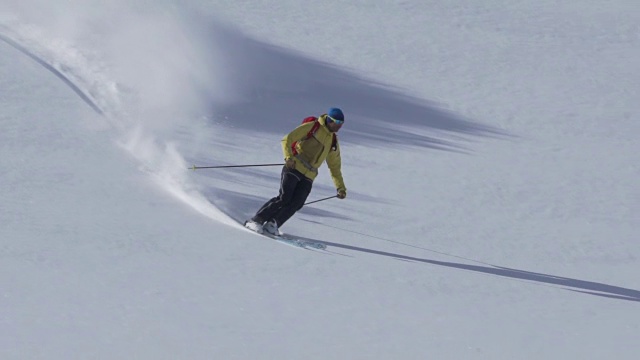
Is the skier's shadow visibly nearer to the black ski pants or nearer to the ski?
the ski

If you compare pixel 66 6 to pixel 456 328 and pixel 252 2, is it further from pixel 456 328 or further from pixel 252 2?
pixel 456 328

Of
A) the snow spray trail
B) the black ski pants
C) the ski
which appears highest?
the snow spray trail

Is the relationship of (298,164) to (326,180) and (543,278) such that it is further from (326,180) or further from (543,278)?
(543,278)

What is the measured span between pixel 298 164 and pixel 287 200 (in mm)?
335

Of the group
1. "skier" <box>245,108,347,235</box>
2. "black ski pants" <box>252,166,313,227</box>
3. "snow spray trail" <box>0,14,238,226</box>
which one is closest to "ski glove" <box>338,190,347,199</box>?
"skier" <box>245,108,347,235</box>

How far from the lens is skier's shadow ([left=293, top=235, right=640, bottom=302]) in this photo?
29.9ft

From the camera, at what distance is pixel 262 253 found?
352 inches

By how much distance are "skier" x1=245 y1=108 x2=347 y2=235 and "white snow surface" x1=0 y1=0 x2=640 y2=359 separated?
29cm

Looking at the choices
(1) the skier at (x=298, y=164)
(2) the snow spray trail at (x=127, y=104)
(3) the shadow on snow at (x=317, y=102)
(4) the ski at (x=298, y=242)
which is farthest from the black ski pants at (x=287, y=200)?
(3) the shadow on snow at (x=317, y=102)

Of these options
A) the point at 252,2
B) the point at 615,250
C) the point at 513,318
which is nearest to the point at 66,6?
the point at 252,2

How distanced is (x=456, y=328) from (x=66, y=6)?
1067cm

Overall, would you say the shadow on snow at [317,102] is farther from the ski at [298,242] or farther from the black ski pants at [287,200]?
the ski at [298,242]

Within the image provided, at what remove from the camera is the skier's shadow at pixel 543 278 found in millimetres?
9125

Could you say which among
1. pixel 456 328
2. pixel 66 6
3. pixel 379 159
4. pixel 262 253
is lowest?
pixel 456 328
